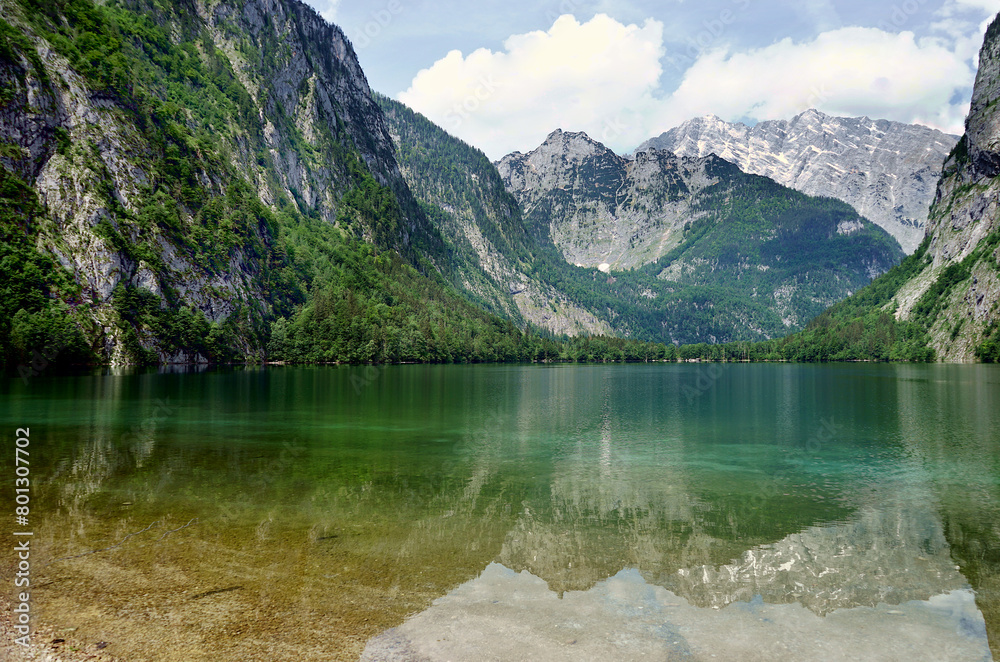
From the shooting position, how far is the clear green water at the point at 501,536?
1212 cm

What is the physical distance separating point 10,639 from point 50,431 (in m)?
33.2

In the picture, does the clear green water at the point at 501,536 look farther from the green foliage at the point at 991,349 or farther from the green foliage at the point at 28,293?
the green foliage at the point at 991,349

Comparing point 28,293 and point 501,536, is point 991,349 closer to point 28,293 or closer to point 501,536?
point 501,536

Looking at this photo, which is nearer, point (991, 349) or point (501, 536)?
point (501, 536)

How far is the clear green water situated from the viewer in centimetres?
1212

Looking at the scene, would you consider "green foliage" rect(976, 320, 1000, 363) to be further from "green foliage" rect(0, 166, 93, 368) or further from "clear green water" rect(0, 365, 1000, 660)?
"green foliage" rect(0, 166, 93, 368)

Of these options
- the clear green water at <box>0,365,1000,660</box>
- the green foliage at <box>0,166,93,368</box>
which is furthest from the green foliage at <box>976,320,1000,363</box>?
the green foliage at <box>0,166,93,368</box>

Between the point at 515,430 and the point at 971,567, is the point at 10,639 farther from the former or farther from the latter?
the point at 515,430

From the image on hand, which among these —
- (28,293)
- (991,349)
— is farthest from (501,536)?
(991,349)

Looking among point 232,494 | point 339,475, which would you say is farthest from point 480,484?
point 232,494

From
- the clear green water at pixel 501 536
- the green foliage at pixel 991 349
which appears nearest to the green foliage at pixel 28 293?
the clear green water at pixel 501 536

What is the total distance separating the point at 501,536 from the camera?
18.4m

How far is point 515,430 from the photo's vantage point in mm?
44906

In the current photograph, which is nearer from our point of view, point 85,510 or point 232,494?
point 85,510
